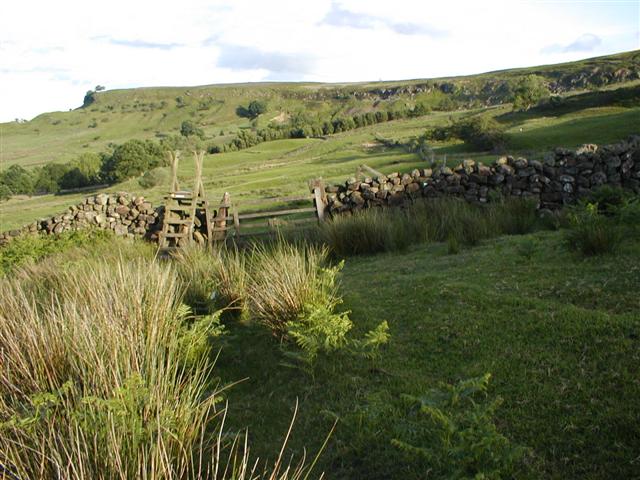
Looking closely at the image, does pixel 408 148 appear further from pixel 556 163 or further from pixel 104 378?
pixel 104 378

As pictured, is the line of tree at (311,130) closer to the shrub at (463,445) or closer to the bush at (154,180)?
the bush at (154,180)

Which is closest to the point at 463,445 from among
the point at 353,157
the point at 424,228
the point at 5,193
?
the point at 424,228

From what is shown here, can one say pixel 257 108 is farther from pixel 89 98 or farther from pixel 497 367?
pixel 497 367

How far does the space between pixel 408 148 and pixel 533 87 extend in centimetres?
3953

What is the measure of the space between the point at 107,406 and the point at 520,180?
40.8ft

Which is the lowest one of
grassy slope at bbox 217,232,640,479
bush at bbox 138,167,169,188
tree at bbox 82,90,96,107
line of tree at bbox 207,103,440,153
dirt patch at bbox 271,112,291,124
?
grassy slope at bbox 217,232,640,479

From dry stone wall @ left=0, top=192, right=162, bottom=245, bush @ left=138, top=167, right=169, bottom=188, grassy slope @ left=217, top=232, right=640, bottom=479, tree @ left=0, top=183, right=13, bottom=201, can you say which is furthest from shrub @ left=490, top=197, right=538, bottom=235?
tree @ left=0, top=183, right=13, bottom=201

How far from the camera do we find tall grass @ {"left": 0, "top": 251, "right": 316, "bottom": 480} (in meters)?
2.57

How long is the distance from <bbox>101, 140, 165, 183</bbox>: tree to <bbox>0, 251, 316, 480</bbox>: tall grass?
6408 cm

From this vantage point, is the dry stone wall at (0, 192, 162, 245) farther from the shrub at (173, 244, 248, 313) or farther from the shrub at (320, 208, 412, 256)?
the shrub at (173, 244, 248, 313)

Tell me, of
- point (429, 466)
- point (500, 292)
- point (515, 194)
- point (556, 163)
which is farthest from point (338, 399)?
point (556, 163)

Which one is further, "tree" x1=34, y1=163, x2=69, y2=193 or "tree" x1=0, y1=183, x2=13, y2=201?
"tree" x1=34, y1=163, x2=69, y2=193

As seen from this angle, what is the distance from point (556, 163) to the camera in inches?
530

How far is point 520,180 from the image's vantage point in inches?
530
